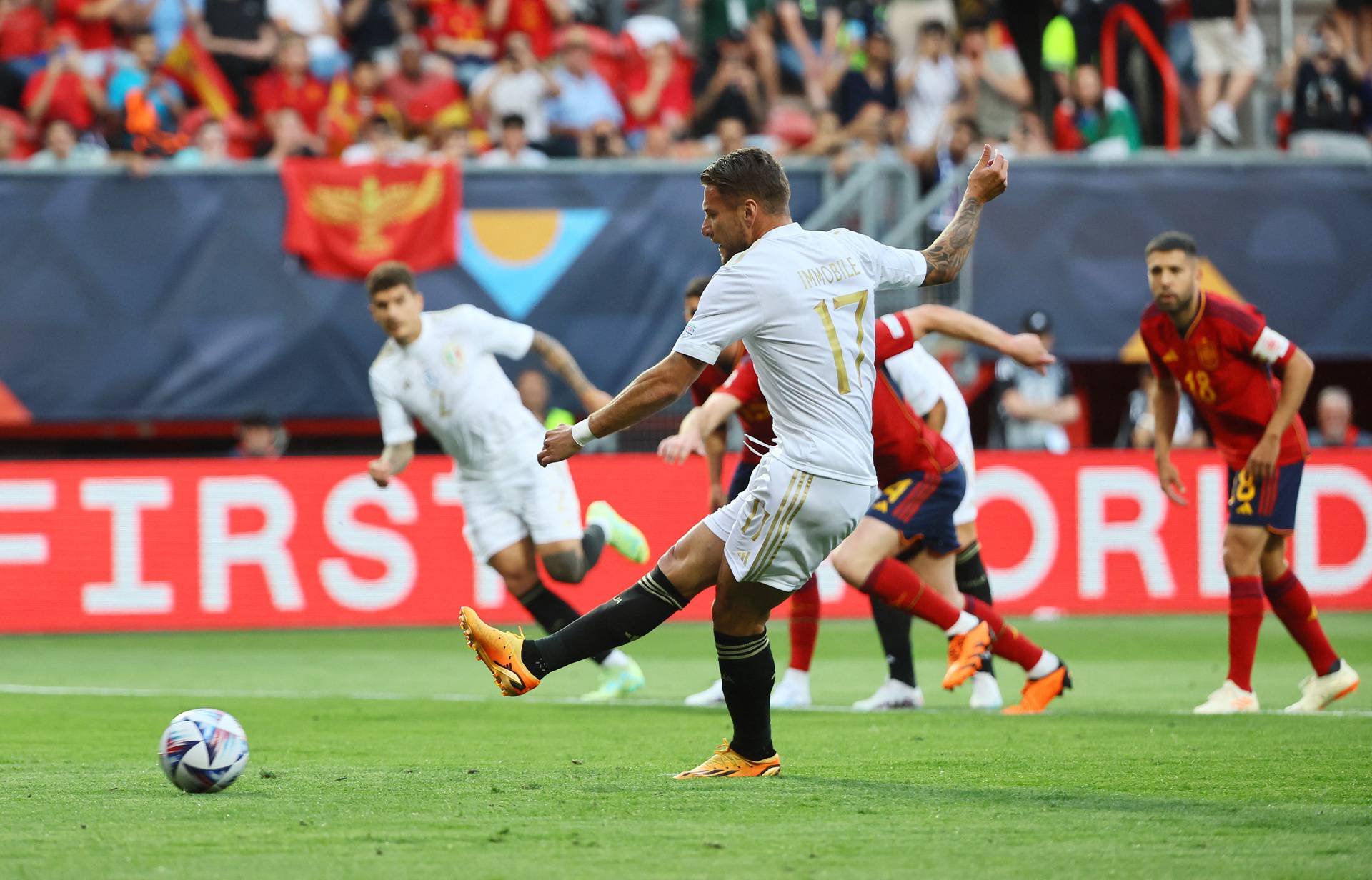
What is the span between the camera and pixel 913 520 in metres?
8.86

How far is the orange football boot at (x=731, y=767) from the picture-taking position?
6363 millimetres

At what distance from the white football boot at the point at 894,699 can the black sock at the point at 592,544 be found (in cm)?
176

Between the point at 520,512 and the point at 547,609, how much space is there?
58cm

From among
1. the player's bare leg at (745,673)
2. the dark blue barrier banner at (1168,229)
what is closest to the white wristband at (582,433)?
the player's bare leg at (745,673)

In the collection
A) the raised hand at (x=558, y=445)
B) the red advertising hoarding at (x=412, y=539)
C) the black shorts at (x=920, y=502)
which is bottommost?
the red advertising hoarding at (x=412, y=539)

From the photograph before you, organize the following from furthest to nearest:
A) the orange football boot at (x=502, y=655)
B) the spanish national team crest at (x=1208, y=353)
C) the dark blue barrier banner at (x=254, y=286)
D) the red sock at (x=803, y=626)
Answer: the dark blue barrier banner at (x=254, y=286)
the red sock at (x=803, y=626)
the spanish national team crest at (x=1208, y=353)
the orange football boot at (x=502, y=655)

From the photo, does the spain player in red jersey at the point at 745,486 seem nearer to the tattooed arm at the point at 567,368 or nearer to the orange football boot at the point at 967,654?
the tattooed arm at the point at 567,368

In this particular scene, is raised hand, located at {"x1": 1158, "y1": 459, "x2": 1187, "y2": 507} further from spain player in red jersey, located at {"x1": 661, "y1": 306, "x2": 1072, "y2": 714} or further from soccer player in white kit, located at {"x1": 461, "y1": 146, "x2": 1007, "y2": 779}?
soccer player in white kit, located at {"x1": 461, "y1": 146, "x2": 1007, "y2": 779}

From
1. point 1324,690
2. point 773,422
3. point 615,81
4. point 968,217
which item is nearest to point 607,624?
point 773,422

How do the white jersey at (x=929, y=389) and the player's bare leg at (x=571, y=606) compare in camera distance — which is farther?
the player's bare leg at (x=571, y=606)

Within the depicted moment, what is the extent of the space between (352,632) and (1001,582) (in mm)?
5389

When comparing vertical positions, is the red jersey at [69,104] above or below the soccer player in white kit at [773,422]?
above

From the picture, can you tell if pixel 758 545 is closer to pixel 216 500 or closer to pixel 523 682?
pixel 523 682

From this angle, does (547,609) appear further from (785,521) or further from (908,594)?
(785,521)
